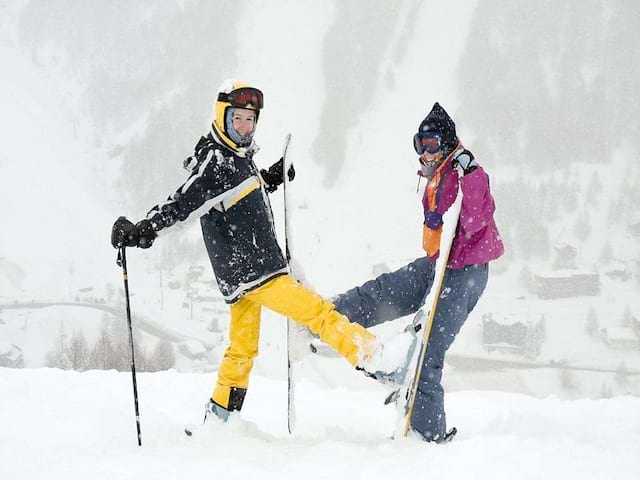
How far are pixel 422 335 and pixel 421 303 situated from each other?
671 millimetres

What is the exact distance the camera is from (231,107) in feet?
11.0

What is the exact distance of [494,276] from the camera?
65.2 metres

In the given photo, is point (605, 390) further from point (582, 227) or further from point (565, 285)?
point (582, 227)

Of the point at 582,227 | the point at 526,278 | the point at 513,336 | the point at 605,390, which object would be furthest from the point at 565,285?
the point at 605,390

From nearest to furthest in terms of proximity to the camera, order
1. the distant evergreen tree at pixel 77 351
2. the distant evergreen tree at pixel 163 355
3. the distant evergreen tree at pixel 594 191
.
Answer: the distant evergreen tree at pixel 163 355
the distant evergreen tree at pixel 77 351
the distant evergreen tree at pixel 594 191

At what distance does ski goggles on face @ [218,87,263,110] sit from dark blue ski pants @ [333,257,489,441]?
4.52ft

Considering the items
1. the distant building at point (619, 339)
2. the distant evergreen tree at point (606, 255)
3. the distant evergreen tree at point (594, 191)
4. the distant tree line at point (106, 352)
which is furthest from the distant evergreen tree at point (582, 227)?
the distant tree line at point (106, 352)

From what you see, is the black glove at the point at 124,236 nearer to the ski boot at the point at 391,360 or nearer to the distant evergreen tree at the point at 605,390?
the ski boot at the point at 391,360

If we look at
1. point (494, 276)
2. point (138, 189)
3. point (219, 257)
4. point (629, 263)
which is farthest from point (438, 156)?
point (138, 189)

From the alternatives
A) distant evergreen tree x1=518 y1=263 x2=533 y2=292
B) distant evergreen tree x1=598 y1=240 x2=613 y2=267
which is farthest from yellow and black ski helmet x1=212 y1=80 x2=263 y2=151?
distant evergreen tree x1=598 y1=240 x2=613 y2=267

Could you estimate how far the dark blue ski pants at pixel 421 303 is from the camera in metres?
3.35

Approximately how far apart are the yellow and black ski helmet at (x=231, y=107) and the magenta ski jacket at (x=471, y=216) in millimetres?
1279

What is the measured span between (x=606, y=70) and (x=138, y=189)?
75993 millimetres

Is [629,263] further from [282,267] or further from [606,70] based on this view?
[282,267]
